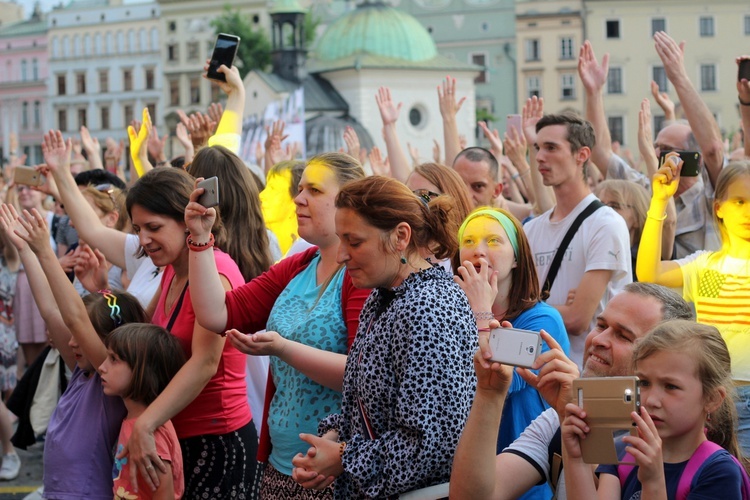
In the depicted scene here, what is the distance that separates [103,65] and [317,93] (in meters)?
29.6

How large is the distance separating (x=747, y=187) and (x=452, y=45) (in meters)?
80.3

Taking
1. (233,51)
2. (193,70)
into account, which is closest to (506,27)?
(193,70)

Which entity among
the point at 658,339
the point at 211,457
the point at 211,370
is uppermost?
the point at 658,339

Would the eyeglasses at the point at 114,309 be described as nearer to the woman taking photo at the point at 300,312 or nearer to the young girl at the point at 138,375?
the young girl at the point at 138,375

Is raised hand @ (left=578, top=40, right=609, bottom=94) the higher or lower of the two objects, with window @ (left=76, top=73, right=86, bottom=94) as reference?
lower

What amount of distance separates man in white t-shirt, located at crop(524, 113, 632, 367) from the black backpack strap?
0.02 m

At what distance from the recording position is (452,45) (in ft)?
275

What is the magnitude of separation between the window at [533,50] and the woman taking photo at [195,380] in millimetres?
74722

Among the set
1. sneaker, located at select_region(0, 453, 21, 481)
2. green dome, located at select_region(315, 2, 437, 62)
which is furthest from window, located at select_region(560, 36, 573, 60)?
sneaker, located at select_region(0, 453, 21, 481)

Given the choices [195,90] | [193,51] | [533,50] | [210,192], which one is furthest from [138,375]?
[193,51]

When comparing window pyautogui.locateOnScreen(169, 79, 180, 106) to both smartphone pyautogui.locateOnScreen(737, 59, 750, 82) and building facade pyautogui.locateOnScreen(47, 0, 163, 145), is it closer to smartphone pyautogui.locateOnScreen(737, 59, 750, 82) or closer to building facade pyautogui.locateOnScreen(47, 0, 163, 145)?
building facade pyautogui.locateOnScreen(47, 0, 163, 145)

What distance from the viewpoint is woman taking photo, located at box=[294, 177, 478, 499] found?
334 centimetres

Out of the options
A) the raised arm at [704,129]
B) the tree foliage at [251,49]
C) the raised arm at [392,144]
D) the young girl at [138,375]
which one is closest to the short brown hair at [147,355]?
the young girl at [138,375]

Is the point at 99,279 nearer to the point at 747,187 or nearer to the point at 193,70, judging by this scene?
the point at 747,187
